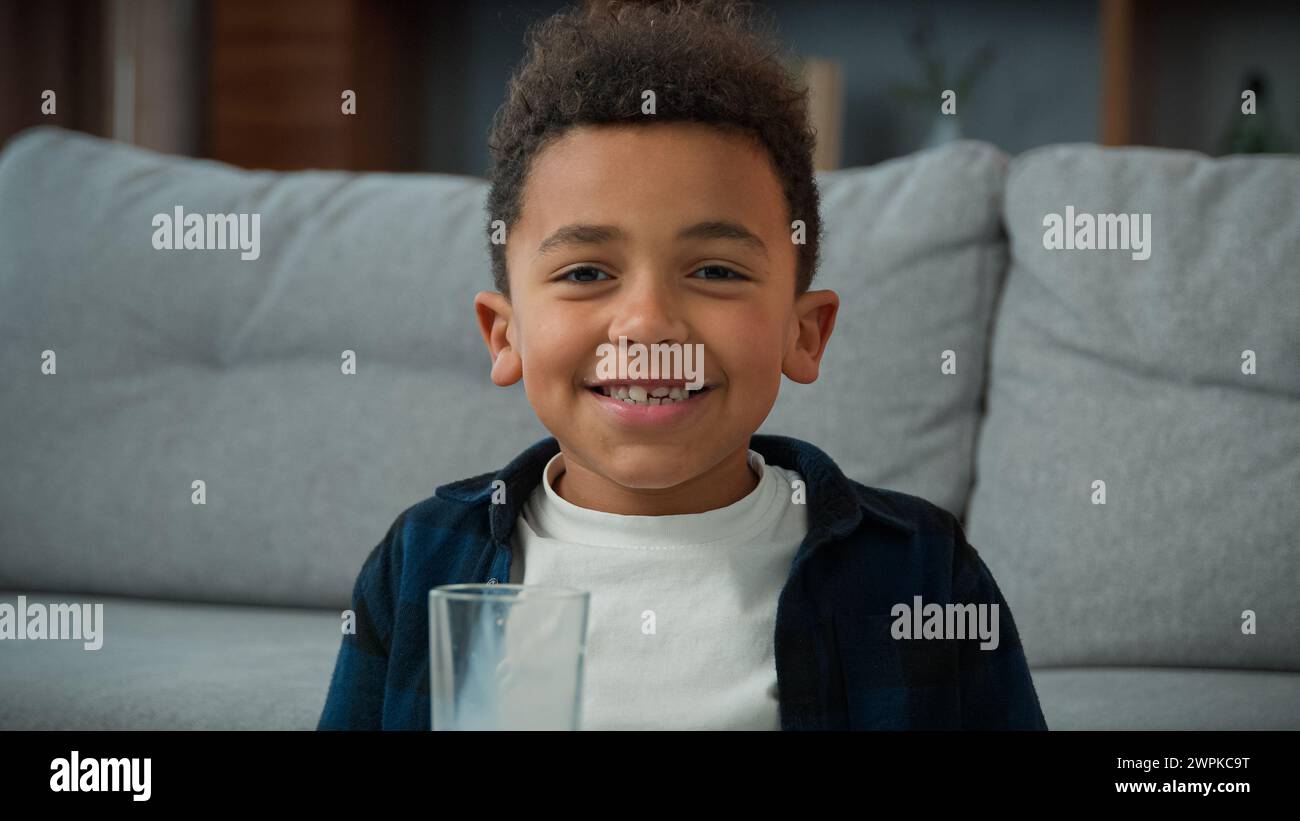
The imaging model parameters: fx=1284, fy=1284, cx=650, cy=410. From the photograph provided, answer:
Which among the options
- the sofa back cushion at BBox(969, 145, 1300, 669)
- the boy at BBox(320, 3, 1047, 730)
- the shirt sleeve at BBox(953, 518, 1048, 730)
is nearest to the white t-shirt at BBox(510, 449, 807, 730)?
the boy at BBox(320, 3, 1047, 730)

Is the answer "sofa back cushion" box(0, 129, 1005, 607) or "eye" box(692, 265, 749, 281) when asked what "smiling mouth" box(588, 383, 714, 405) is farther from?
"sofa back cushion" box(0, 129, 1005, 607)

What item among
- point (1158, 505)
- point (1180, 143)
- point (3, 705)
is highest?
point (1180, 143)

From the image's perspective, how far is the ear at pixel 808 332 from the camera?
0.67 meters

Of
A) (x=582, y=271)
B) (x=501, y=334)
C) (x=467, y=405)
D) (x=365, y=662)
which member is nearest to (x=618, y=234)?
(x=582, y=271)

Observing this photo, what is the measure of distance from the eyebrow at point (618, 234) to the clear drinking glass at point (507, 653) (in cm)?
21

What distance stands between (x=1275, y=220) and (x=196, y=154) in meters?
2.30

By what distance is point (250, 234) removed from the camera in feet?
4.03

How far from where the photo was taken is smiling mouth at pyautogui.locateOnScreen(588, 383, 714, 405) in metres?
0.60

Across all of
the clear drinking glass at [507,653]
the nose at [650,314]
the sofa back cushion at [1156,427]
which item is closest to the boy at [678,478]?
the nose at [650,314]

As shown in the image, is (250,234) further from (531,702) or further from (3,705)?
(531,702)

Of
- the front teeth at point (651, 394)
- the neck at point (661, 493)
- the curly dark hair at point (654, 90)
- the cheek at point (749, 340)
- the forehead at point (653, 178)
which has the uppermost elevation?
the curly dark hair at point (654, 90)

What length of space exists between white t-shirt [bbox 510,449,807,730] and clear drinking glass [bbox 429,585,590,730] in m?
0.18

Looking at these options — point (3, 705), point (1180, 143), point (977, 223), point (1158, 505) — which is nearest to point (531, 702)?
point (3, 705)

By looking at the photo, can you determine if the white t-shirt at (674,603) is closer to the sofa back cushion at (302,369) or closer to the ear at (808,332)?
the ear at (808,332)
